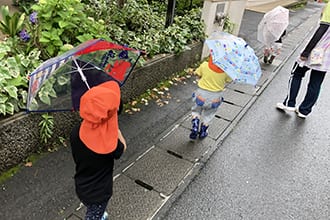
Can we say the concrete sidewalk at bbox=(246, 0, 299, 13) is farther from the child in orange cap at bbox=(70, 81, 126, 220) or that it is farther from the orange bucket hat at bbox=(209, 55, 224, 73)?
the child in orange cap at bbox=(70, 81, 126, 220)

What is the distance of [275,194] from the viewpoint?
332cm

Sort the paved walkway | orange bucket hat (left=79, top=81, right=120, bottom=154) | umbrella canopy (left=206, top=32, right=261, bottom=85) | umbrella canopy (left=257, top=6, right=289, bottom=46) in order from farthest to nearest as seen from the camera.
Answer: umbrella canopy (left=257, top=6, right=289, bottom=46) → umbrella canopy (left=206, top=32, right=261, bottom=85) → the paved walkway → orange bucket hat (left=79, top=81, right=120, bottom=154)

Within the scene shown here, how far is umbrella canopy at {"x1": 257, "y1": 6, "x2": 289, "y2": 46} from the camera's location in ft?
20.6

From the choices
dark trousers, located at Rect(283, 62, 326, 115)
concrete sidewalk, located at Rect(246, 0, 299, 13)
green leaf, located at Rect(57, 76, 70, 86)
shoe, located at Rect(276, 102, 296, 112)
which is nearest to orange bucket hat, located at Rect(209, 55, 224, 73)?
green leaf, located at Rect(57, 76, 70, 86)

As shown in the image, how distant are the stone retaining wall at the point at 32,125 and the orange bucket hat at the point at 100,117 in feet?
4.17

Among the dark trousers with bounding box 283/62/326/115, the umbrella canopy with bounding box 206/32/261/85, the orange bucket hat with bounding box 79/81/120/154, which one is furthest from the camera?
the dark trousers with bounding box 283/62/326/115

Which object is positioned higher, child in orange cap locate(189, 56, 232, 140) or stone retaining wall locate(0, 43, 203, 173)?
child in orange cap locate(189, 56, 232, 140)

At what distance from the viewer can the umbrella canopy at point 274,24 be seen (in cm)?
628

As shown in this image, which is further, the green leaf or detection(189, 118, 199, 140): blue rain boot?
detection(189, 118, 199, 140): blue rain boot

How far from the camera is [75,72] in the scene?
2385 mm

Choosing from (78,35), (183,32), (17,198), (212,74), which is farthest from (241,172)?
(183,32)

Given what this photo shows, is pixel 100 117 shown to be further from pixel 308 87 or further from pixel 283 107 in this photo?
pixel 283 107

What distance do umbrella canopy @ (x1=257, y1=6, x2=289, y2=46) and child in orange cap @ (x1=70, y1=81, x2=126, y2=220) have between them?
5281 millimetres

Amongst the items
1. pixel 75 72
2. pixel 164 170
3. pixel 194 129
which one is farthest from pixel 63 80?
pixel 194 129
